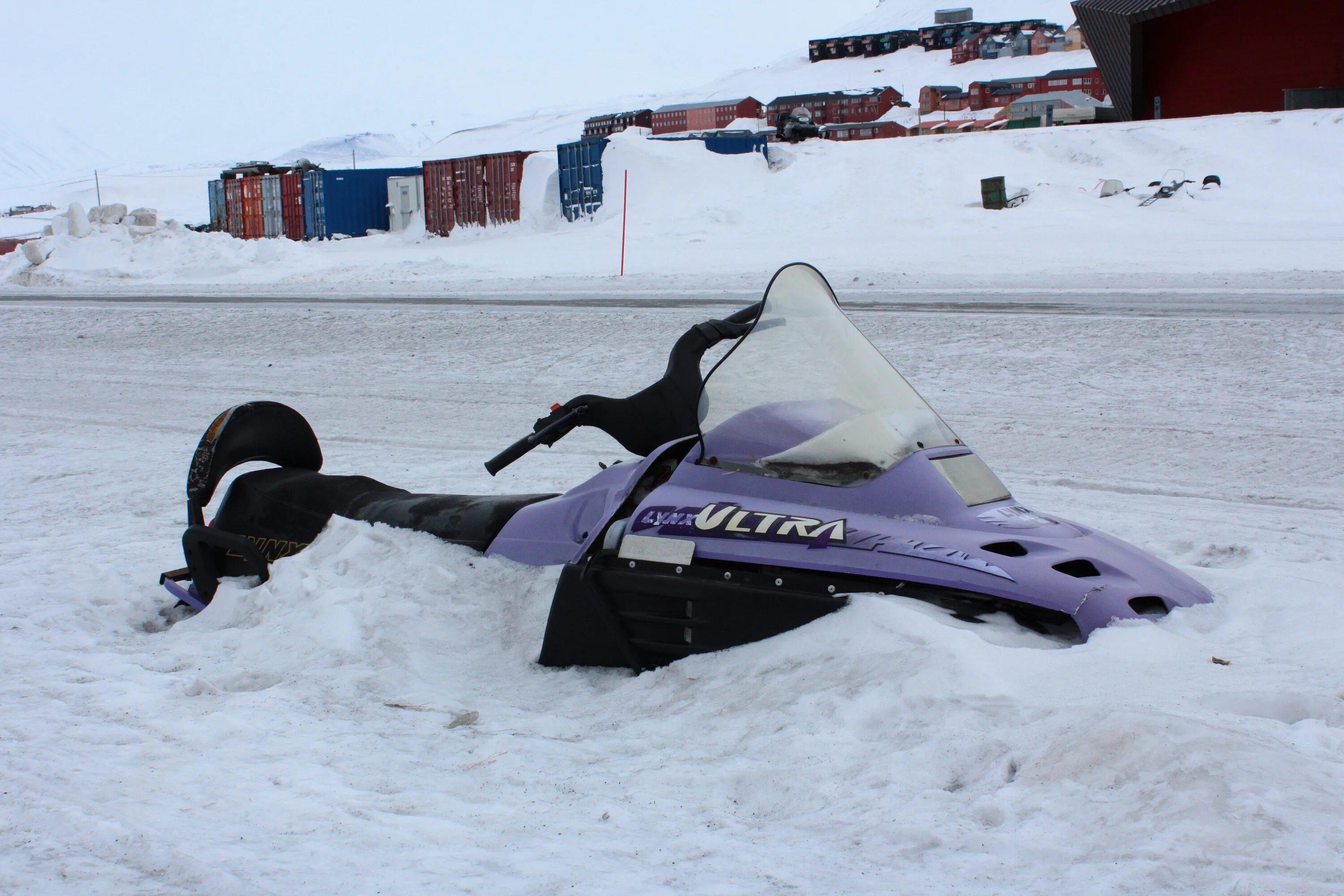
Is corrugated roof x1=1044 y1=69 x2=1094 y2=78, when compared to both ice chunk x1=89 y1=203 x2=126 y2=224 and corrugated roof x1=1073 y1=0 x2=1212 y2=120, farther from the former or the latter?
ice chunk x1=89 y1=203 x2=126 y2=224

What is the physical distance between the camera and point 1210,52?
3312 centimetres

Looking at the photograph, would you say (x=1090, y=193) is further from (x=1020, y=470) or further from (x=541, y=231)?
(x=1020, y=470)

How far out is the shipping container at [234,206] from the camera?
32.1 metres

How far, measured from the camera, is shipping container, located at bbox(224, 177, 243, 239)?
32094mm

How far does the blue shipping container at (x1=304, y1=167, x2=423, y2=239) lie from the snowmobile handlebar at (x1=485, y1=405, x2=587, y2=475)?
88.4 feet

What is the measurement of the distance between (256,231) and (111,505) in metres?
28.6

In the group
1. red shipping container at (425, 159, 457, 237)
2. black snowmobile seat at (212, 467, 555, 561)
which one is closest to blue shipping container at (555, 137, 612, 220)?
red shipping container at (425, 159, 457, 237)

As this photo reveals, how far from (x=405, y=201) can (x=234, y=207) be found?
7366mm

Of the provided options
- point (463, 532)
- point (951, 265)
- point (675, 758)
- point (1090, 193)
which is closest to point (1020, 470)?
point (463, 532)

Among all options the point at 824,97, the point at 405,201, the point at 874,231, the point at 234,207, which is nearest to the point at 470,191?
the point at 405,201

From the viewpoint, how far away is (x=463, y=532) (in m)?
3.77

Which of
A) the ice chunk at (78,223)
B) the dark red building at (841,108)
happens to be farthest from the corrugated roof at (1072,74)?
the ice chunk at (78,223)

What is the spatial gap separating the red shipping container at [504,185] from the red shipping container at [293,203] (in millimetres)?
6142

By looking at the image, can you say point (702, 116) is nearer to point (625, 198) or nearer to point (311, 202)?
point (311, 202)
